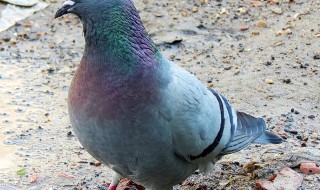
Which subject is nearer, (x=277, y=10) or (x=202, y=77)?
(x=202, y=77)

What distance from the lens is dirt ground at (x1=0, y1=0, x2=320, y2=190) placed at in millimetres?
4332

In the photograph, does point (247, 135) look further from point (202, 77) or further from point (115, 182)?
point (202, 77)

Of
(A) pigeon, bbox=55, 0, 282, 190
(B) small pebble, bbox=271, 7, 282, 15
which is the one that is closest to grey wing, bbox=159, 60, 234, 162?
(A) pigeon, bbox=55, 0, 282, 190

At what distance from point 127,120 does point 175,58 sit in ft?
10.5

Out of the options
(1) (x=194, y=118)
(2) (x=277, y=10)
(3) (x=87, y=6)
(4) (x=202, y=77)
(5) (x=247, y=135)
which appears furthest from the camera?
(2) (x=277, y=10)

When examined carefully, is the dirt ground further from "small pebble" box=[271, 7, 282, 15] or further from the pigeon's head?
the pigeon's head

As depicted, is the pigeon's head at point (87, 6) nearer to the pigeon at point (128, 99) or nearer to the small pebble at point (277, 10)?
the pigeon at point (128, 99)

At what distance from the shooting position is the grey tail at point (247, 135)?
389cm

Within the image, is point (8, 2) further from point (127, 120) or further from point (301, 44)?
point (127, 120)

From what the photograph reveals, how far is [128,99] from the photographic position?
316 cm

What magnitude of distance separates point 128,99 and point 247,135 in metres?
1.11

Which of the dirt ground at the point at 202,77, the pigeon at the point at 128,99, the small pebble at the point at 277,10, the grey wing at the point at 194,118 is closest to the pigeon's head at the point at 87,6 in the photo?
the pigeon at the point at 128,99

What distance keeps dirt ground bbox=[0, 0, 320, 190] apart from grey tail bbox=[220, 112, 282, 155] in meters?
0.21

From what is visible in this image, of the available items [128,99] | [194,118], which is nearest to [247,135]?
[194,118]
